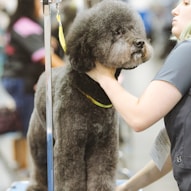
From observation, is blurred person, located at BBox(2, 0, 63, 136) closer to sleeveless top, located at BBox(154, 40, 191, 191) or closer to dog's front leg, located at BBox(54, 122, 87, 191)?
dog's front leg, located at BBox(54, 122, 87, 191)

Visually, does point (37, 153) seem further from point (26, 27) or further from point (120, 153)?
point (26, 27)

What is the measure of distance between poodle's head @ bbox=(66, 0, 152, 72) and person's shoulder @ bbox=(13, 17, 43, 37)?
643 millimetres

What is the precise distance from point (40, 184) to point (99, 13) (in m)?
0.62

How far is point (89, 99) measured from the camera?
1255 mm

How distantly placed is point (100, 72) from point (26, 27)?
2.68 ft

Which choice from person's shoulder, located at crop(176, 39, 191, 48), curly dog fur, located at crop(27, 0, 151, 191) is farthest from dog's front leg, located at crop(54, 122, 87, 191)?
person's shoulder, located at crop(176, 39, 191, 48)

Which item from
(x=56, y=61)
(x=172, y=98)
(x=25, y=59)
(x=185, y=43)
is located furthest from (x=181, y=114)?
(x=25, y=59)

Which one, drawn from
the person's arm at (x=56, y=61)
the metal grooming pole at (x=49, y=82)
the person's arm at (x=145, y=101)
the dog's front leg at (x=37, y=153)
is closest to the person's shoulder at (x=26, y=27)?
the person's arm at (x=56, y=61)

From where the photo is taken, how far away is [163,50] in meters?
5.54

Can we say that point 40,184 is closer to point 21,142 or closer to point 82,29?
point 82,29

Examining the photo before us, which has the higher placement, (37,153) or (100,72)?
(100,72)

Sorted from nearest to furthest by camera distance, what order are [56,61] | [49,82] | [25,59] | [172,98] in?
[172,98] → [49,82] → [56,61] → [25,59]

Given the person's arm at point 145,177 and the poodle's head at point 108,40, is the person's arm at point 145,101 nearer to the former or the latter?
the poodle's head at point 108,40

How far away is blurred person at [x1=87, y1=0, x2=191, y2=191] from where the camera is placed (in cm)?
109
